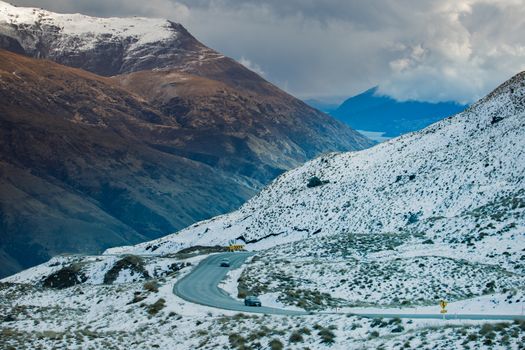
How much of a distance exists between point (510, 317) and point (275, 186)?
95046 mm

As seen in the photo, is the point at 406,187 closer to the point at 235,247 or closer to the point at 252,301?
the point at 235,247

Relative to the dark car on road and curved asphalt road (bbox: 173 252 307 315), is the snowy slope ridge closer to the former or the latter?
curved asphalt road (bbox: 173 252 307 315)

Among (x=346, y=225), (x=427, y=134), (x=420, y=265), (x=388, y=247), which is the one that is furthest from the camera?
(x=427, y=134)

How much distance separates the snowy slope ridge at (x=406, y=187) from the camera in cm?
7544

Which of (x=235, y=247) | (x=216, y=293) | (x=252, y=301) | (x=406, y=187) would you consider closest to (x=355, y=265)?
(x=216, y=293)

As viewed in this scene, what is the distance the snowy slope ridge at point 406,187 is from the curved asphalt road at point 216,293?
22338mm

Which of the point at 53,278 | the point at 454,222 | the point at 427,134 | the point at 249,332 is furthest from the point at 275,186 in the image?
the point at 249,332

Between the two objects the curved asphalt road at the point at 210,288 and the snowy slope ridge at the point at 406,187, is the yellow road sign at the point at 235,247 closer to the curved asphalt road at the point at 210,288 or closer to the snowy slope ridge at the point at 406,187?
the snowy slope ridge at the point at 406,187

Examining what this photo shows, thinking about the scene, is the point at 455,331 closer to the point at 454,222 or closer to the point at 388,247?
the point at 388,247

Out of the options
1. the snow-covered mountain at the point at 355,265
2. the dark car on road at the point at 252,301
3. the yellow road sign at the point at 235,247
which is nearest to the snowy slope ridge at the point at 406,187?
the snow-covered mountain at the point at 355,265

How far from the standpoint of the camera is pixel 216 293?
4731 cm

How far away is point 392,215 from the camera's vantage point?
8112 cm

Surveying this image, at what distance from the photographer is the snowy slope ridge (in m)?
75.4

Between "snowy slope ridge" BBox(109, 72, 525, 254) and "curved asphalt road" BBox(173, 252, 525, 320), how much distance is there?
22.3 m
